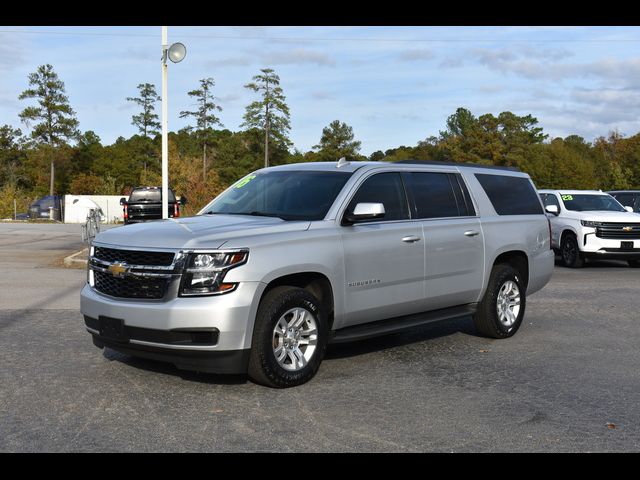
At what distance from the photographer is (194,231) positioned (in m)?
6.16

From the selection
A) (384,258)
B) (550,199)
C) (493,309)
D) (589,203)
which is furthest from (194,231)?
(550,199)

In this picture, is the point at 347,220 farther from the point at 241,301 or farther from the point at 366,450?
the point at 366,450

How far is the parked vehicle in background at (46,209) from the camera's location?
168 feet

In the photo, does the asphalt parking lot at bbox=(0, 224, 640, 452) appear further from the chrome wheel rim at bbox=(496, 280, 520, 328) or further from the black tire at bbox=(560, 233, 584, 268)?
the black tire at bbox=(560, 233, 584, 268)

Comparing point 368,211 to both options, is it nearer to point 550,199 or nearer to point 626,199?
point 550,199

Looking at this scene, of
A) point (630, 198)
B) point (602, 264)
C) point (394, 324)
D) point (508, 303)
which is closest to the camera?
point (394, 324)

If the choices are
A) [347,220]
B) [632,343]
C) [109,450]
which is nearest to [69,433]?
[109,450]

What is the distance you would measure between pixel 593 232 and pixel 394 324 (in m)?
11.0

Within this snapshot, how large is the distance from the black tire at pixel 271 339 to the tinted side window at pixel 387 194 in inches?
49.7

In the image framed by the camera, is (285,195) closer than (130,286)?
No

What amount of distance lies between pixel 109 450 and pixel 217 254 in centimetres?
175

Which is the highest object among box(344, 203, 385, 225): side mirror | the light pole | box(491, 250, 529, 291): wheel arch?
the light pole

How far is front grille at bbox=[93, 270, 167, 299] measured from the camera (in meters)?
5.89

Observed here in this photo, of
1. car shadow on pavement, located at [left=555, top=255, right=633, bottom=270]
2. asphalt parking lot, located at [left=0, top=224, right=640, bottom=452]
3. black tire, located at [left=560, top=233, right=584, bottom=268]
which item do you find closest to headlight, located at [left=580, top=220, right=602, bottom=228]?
black tire, located at [left=560, top=233, right=584, bottom=268]
